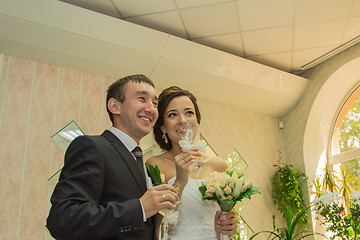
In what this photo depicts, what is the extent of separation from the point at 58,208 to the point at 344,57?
19.9ft

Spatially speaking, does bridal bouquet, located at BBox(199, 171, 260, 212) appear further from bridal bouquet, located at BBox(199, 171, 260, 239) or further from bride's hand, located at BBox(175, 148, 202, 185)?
bride's hand, located at BBox(175, 148, 202, 185)

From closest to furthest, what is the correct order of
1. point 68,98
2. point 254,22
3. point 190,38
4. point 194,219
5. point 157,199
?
1. point 157,199
2. point 194,219
3. point 68,98
4. point 254,22
5. point 190,38

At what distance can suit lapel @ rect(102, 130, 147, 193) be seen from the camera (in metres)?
1.71

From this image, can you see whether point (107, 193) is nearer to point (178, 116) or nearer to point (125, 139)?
point (125, 139)

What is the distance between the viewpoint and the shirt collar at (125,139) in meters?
1.87

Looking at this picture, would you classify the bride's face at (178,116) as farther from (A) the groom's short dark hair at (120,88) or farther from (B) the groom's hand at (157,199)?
(B) the groom's hand at (157,199)

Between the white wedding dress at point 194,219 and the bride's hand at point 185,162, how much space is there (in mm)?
534

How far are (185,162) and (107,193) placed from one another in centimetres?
62

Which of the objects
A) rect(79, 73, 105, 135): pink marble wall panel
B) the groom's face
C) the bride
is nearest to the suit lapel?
the groom's face

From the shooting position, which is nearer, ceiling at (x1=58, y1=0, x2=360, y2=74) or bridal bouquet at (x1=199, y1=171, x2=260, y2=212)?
bridal bouquet at (x1=199, y1=171, x2=260, y2=212)

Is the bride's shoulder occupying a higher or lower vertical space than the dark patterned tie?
higher

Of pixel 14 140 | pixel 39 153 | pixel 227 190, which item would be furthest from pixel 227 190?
pixel 14 140

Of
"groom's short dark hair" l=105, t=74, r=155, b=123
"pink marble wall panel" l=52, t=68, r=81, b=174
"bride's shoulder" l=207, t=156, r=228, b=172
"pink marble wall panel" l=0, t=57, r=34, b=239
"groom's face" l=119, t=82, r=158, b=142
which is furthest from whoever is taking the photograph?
"pink marble wall panel" l=52, t=68, r=81, b=174

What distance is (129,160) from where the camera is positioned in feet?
5.72
